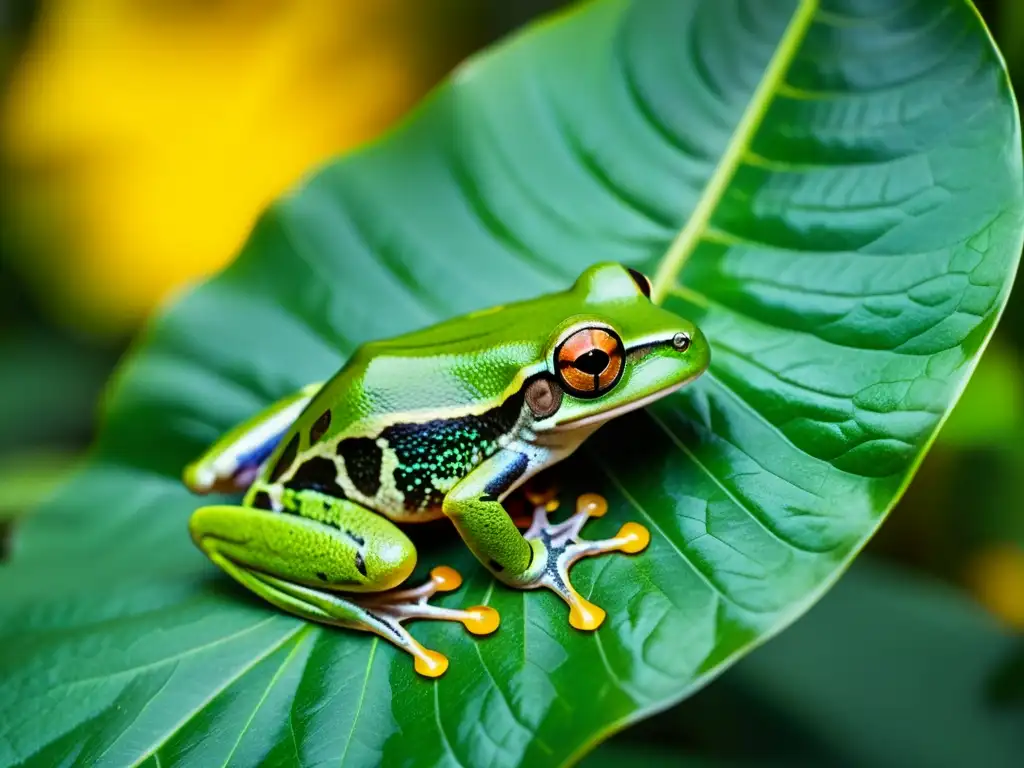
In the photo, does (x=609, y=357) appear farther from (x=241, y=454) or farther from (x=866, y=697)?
(x=866, y=697)

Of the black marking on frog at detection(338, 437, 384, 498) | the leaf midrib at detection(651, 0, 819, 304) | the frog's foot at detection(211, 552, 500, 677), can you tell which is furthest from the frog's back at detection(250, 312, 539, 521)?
the leaf midrib at detection(651, 0, 819, 304)

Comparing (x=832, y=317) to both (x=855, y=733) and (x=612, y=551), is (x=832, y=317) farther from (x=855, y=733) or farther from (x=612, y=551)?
(x=855, y=733)

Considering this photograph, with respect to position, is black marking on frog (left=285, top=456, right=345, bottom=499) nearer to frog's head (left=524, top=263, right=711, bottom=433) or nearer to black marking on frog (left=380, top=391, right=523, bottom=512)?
black marking on frog (left=380, top=391, right=523, bottom=512)

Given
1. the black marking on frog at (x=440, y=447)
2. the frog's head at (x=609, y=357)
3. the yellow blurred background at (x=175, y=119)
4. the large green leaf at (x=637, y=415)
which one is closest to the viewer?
the large green leaf at (x=637, y=415)

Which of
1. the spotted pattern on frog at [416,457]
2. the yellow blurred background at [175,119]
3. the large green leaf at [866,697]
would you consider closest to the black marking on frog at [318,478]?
the spotted pattern on frog at [416,457]

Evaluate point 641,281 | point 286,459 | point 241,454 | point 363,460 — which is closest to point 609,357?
point 641,281

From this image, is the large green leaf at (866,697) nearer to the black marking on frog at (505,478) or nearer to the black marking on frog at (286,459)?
the black marking on frog at (505,478)

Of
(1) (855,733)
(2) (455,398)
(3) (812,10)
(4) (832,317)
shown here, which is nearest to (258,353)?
(2) (455,398)
